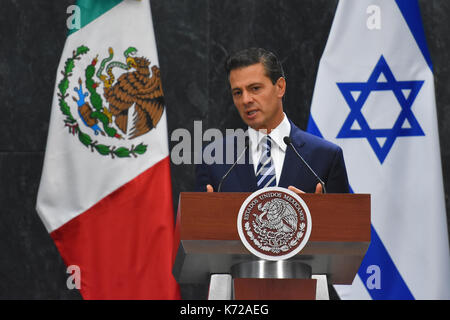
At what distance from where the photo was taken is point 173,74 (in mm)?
4918

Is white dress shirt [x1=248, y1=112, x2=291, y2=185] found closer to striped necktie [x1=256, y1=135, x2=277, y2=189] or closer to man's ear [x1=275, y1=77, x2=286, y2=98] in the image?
striped necktie [x1=256, y1=135, x2=277, y2=189]

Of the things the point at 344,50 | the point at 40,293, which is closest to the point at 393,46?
the point at 344,50

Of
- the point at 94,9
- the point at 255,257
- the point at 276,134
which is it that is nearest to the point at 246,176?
the point at 276,134

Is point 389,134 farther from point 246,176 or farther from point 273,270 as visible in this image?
point 273,270

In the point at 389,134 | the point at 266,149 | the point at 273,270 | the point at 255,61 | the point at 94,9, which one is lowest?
the point at 273,270

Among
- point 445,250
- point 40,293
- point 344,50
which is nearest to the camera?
point 445,250

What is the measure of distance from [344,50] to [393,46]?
30 cm

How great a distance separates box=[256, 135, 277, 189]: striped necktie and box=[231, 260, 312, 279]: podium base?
2.01 feet

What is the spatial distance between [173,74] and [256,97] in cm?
202

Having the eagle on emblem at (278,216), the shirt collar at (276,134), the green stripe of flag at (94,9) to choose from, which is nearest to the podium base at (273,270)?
the eagle on emblem at (278,216)

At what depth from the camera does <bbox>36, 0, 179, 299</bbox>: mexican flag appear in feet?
14.2

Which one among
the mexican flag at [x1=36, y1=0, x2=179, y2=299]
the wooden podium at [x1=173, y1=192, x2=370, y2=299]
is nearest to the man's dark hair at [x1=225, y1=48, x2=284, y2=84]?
the wooden podium at [x1=173, y1=192, x2=370, y2=299]

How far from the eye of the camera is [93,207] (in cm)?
437

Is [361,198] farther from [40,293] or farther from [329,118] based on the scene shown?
[40,293]
